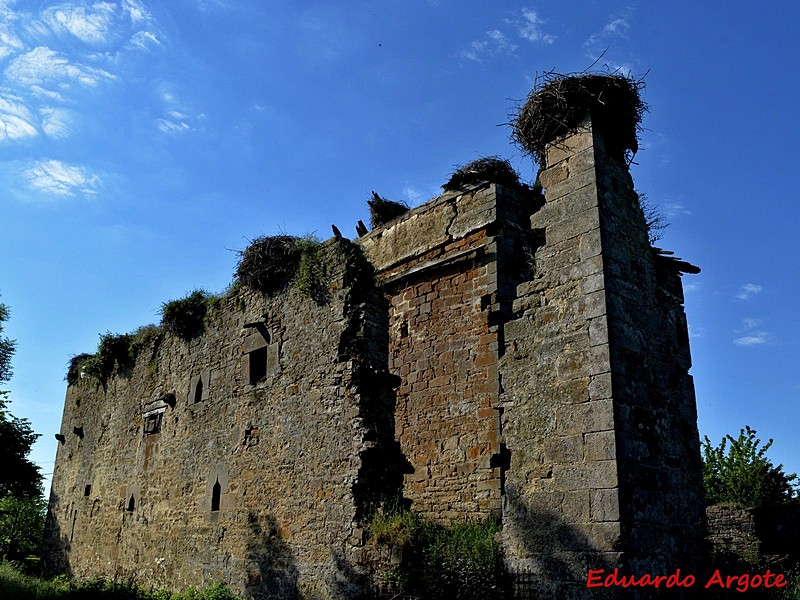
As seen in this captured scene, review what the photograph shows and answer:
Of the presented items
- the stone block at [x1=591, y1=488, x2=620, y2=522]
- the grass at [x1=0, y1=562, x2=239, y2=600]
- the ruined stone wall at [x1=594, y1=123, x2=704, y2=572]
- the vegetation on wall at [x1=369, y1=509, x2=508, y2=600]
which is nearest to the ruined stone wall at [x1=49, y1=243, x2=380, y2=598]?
the grass at [x1=0, y1=562, x2=239, y2=600]

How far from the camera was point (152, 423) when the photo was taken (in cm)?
1285


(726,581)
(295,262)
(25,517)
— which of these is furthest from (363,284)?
(25,517)

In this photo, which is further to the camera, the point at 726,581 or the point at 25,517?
the point at 25,517

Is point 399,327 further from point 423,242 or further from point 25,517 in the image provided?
point 25,517

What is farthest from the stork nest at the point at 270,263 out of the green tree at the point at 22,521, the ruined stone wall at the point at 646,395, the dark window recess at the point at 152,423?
the green tree at the point at 22,521

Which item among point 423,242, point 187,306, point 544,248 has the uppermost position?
point 423,242

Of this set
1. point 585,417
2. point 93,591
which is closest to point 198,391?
point 93,591

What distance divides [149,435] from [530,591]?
349 inches

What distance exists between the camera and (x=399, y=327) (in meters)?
12.4

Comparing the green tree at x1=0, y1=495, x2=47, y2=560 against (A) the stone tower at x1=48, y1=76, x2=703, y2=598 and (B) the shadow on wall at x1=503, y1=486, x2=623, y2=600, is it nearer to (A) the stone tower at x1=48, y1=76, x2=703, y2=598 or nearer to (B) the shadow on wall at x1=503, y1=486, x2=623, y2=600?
(A) the stone tower at x1=48, y1=76, x2=703, y2=598

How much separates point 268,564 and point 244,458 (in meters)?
1.58

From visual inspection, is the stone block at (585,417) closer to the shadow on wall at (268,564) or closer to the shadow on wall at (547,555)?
the shadow on wall at (547,555)

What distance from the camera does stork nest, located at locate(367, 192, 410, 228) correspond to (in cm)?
1384

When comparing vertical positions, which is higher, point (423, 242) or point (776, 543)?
point (423, 242)
